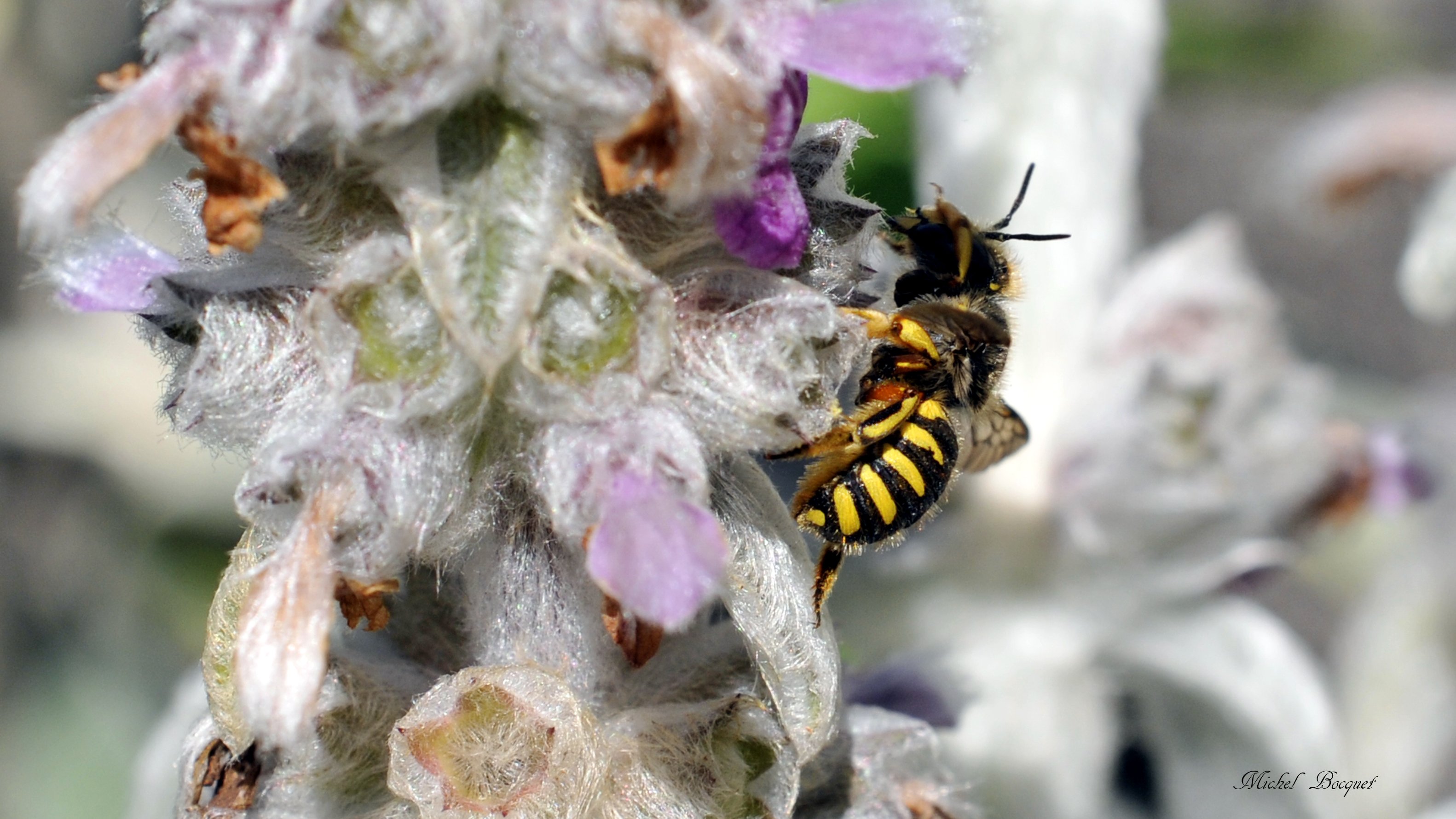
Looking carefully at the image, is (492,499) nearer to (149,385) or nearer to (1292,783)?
(1292,783)

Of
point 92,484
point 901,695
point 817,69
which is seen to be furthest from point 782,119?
point 92,484

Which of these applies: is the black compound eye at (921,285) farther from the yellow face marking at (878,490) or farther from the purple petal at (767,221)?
the purple petal at (767,221)

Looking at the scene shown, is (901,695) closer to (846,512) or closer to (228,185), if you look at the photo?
(846,512)

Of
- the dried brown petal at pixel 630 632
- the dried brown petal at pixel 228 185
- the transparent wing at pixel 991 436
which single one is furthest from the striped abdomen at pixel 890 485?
the dried brown petal at pixel 228 185

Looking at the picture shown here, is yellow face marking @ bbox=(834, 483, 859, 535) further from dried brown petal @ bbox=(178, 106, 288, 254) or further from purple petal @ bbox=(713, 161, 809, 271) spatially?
dried brown petal @ bbox=(178, 106, 288, 254)

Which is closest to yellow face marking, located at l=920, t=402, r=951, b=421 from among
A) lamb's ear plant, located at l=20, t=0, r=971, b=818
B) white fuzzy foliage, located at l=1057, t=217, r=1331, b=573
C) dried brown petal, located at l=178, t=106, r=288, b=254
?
lamb's ear plant, located at l=20, t=0, r=971, b=818

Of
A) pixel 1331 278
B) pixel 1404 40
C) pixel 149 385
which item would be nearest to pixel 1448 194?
pixel 149 385
